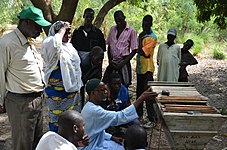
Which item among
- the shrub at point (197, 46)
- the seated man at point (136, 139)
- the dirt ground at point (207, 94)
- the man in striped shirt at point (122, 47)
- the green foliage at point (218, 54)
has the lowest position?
the dirt ground at point (207, 94)

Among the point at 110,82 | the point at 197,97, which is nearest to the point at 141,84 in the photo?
the point at 110,82

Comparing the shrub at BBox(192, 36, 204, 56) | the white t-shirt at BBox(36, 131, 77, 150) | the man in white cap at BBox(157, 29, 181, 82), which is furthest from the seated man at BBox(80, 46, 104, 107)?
the shrub at BBox(192, 36, 204, 56)

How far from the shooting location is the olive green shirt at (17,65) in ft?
11.1

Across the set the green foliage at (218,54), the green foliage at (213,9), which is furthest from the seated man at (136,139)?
the green foliage at (218,54)

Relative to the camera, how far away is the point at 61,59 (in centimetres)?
389

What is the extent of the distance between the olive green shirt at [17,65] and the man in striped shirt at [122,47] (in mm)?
1944

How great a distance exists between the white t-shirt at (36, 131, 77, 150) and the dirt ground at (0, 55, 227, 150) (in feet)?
6.26

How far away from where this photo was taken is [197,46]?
13797mm

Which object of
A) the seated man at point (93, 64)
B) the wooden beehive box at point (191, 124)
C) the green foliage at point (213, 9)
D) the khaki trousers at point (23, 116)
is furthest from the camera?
the green foliage at point (213, 9)

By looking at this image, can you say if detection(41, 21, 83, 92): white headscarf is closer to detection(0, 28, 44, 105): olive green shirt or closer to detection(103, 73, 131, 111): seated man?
detection(0, 28, 44, 105): olive green shirt

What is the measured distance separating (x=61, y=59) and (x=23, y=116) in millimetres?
732

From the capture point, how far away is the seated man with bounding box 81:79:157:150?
11.1 ft

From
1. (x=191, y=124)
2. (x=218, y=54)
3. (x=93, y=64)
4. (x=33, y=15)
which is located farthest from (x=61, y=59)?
(x=218, y=54)

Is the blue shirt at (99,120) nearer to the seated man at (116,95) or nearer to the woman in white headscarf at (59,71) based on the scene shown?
the woman in white headscarf at (59,71)
